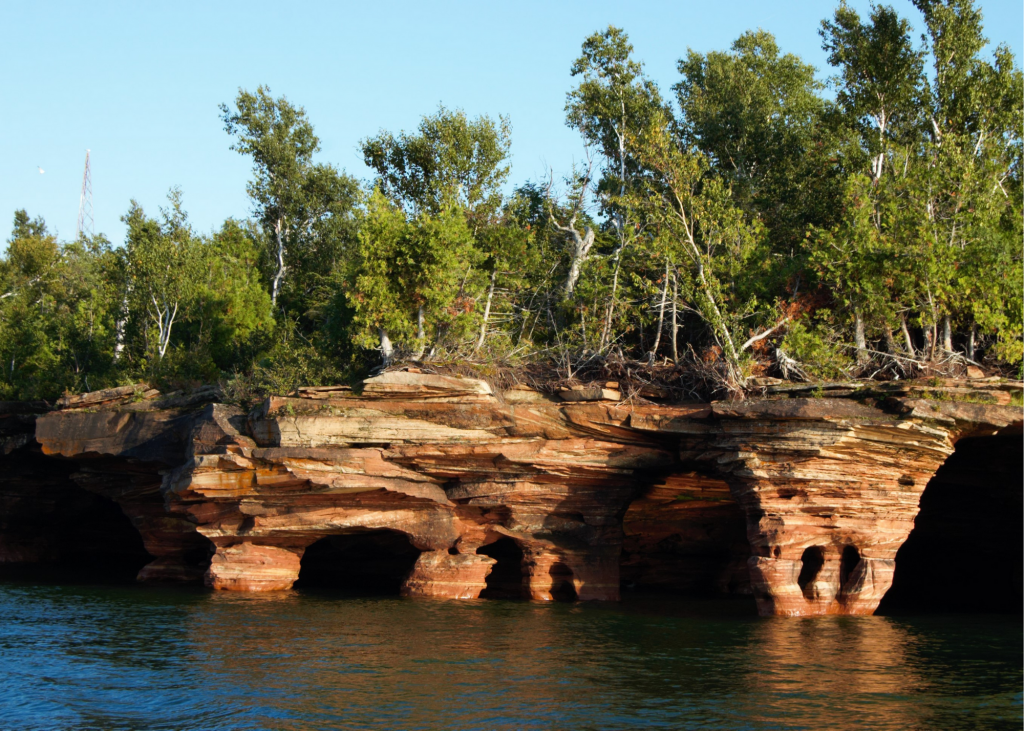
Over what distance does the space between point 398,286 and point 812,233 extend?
1408 cm

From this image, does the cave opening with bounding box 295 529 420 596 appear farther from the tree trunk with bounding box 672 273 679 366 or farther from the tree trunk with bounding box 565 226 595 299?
the tree trunk with bounding box 672 273 679 366

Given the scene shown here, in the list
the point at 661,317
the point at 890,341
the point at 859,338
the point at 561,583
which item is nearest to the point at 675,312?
the point at 661,317

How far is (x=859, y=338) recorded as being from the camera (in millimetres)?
25328

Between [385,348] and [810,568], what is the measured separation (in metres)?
14.8

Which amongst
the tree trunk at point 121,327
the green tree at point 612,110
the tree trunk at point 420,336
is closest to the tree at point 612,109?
the green tree at point 612,110

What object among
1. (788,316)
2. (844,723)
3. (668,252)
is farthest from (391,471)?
(844,723)

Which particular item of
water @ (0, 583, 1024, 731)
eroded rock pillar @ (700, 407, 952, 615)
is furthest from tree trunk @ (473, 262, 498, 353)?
water @ (0, 583, 1024, 731)

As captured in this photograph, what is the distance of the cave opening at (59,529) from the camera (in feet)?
119

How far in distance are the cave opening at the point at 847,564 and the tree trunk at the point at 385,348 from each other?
14.9 meters

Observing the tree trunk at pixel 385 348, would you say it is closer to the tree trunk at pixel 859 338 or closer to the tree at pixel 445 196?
the tree at pixel 445 196

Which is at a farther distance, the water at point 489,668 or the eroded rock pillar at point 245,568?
the eroded rock pillar at point 245,568

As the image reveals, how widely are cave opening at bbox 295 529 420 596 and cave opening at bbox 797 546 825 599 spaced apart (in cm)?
1343

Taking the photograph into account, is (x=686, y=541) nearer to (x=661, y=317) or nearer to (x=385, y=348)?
(x=661, y=317)

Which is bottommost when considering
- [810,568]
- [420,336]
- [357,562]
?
[357,562]
